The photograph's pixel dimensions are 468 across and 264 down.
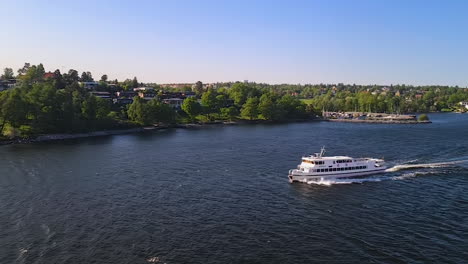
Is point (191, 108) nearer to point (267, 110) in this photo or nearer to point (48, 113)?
point (267, 110)

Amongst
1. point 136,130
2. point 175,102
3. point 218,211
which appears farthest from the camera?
point 175,102

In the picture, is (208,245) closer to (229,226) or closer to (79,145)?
(229,226)

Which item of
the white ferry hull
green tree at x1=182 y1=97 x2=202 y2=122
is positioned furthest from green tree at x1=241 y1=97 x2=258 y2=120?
the white ferry hull

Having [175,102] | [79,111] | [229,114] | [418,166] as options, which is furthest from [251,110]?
[418,166]

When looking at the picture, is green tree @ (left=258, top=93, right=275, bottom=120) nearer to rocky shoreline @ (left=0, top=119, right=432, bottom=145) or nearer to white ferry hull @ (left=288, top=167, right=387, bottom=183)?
rocky shoreline @ (left=0, top=119, right=432, bottom=145)

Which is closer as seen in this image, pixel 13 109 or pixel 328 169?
pixel 328 169

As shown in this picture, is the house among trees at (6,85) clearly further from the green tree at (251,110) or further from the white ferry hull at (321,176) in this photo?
the white ferry hull at (321,176)
